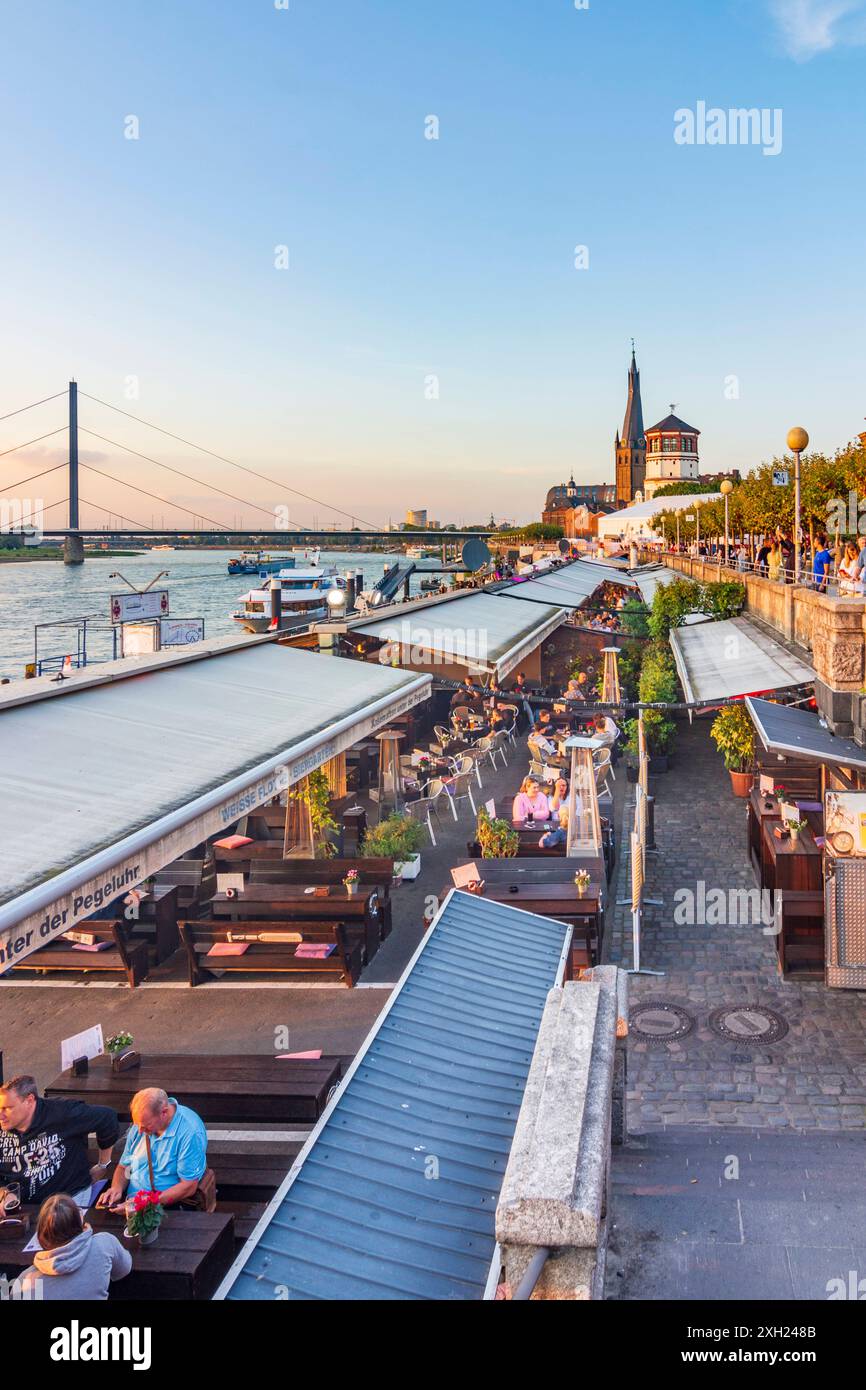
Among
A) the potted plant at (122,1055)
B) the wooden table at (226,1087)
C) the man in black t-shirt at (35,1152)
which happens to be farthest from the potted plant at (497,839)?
the man in black t-shirt at (35,1152)

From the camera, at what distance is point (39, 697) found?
9688 millimetres

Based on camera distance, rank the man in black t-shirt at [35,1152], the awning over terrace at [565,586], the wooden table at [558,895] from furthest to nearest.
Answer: the awning over terrace at [565,586] → the wooden table at [558,895] → the man in black t-shirt at [35,1152]

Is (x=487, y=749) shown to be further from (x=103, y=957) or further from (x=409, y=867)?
(x=103, y=957)

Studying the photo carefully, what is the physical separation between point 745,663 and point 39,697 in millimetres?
11153

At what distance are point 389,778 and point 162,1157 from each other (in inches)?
435

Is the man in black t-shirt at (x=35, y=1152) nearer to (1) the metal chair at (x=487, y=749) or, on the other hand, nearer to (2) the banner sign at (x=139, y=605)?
(1) the metal chair at (x=487, y=749)

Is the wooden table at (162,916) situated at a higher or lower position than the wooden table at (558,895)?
lower

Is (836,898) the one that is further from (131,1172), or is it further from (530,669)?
(530,669)

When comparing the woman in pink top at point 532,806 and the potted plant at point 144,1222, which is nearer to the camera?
the potted plant at point 144,1222

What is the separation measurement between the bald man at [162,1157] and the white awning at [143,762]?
110cm

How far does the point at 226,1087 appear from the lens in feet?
21.1

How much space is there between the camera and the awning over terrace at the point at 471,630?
50.8ft

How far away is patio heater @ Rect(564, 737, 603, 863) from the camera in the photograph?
39.0 feet

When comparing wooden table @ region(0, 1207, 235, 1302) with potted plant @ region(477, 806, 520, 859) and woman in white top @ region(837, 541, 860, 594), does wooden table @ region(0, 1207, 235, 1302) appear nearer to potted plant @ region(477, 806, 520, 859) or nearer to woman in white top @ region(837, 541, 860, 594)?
potted plant @ region(477, 806, 520, 859)
